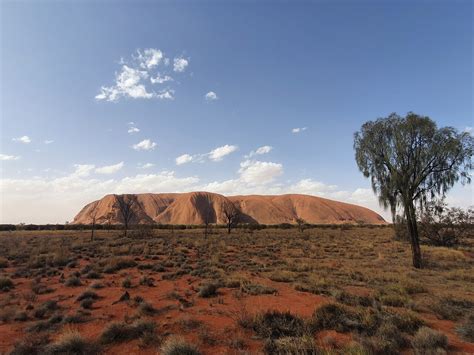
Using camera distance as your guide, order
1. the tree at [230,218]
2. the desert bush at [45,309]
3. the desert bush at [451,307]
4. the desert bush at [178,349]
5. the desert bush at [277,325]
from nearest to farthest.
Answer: the desert bush at [178,349], the desert bush at [277,325], the desert bush at [451,307], the desert bush at [45,309], the tree at [230,218]

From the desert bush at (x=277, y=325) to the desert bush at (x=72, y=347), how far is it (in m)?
3.88

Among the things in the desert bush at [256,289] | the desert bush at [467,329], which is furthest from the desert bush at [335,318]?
the desert bush at [256,289]

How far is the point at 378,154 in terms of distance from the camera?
1678cm

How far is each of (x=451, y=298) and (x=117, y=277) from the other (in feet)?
49.5

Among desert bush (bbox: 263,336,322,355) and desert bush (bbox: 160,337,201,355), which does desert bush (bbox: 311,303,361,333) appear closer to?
desert bush (bbox: 263,336,322,355)

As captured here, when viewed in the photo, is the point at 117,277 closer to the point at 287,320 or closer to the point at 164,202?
the point at 287,320

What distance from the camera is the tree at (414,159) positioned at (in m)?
15.0

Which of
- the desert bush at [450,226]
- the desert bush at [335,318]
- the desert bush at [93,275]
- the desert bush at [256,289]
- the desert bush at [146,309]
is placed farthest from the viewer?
the desert bush at [450,226]

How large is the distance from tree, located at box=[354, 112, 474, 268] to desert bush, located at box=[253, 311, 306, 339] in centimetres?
1215

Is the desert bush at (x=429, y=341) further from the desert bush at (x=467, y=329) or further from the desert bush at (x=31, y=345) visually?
the desert bush at (x=31, y=345)

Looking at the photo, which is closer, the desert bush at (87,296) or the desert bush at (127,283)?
the desert bush at (87,296)

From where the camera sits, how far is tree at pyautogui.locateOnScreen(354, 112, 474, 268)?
591 inches

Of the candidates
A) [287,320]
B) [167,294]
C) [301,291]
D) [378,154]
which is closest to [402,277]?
[301,291]

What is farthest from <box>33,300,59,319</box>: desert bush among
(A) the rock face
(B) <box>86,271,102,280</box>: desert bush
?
(A) the rock face
